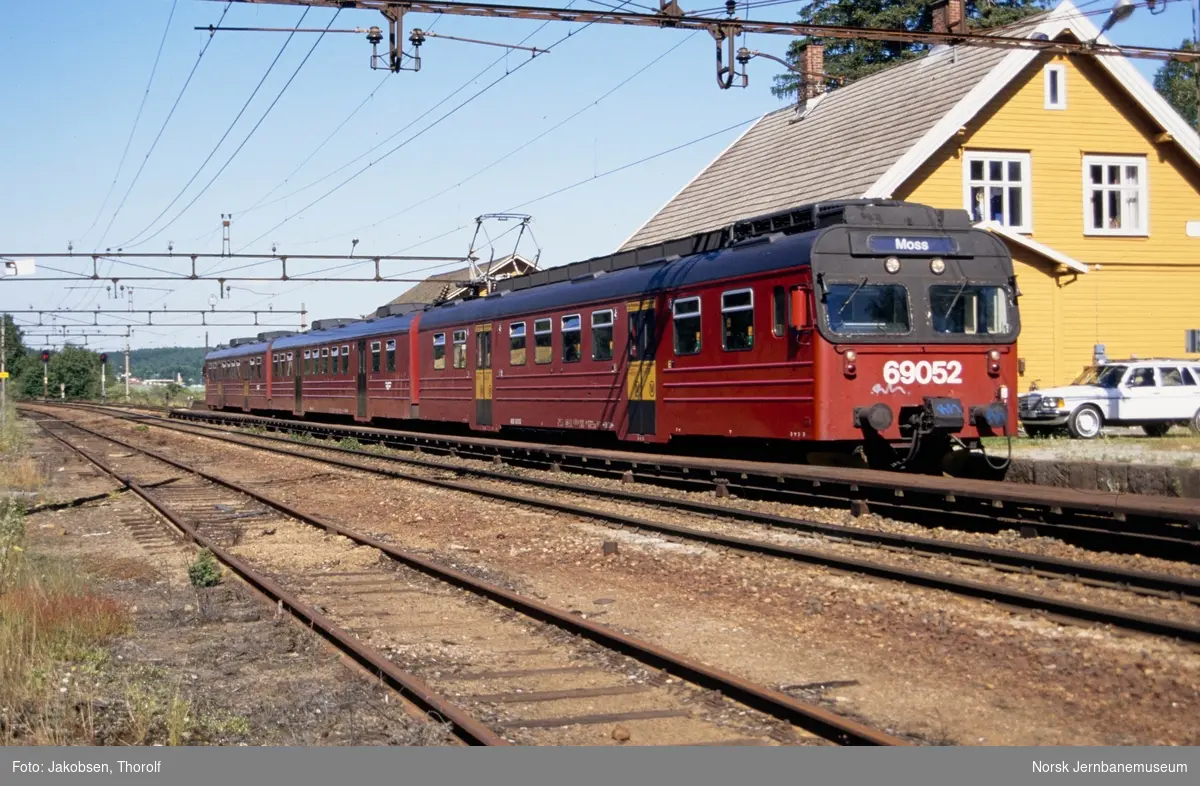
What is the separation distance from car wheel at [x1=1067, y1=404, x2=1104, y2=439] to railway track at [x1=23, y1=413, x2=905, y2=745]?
14.9 meters

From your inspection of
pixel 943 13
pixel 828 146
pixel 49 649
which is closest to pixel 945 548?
pixel 49 649

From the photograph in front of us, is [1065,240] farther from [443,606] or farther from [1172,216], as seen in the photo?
[443,606]

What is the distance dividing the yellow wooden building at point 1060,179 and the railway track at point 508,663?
1559 centimetres

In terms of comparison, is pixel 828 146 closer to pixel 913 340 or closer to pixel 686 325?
pixel 686 325

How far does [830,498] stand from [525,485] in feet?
18.9

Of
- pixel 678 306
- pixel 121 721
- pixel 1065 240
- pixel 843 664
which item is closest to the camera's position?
pixel 121 721

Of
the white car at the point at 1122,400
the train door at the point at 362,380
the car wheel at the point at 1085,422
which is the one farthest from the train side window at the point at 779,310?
the train door at the point at 362,380

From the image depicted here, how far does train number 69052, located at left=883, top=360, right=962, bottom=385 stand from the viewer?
14977 millimetres

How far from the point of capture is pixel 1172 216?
26078 millimetres

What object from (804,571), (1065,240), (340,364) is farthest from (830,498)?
(340,364)

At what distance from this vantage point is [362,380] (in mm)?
33656

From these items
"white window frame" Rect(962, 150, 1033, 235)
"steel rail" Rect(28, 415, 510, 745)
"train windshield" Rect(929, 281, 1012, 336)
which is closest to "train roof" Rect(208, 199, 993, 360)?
"train windshield" Rect(929, 281, 1012, 336)

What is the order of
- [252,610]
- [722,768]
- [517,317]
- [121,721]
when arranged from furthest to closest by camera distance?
[517,317]
[252,610]
[121,721]
[722,768]

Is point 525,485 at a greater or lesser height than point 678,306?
lesser
